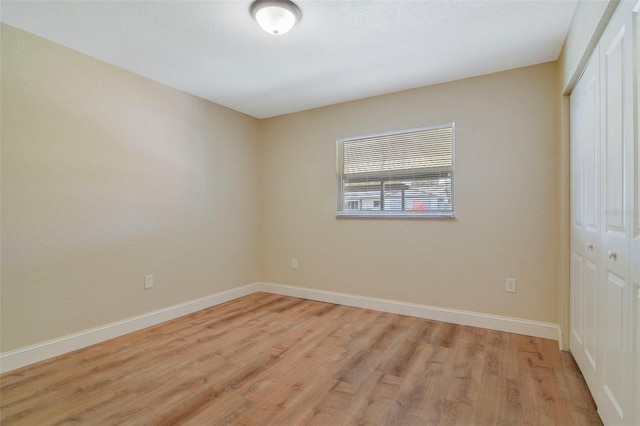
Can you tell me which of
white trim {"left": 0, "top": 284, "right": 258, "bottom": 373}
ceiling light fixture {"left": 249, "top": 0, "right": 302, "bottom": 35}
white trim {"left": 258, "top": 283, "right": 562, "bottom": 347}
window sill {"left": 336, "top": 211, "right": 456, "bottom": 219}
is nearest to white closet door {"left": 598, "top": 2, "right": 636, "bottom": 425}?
white trim {"left": 258, "top": 283, "right": 562, "bottom": 347}

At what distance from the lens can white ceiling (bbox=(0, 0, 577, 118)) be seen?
6.38 feet

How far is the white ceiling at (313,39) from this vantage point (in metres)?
1.94

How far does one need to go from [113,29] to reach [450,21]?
7.79ft

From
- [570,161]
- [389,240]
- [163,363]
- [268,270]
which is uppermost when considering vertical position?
[570,161]

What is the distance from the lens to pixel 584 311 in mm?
1907

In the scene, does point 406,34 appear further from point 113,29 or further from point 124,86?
point 124,86

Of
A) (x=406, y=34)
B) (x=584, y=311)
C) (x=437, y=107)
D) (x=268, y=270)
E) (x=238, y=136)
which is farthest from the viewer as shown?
(x=268, y=270)

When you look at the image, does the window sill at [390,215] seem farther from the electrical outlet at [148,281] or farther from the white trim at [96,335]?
the electrical outlet at [148,281]

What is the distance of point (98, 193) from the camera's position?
2.58m

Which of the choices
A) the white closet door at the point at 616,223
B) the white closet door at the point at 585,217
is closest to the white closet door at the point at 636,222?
the white closet door at the point at 616,223

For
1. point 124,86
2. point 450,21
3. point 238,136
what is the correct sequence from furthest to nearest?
point 238,136 → point 124,86 → point 450,21

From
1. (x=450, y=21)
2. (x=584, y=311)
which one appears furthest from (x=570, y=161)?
(x=450, y=21)

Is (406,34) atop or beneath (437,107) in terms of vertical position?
atop

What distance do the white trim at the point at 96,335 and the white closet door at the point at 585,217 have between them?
337cm
